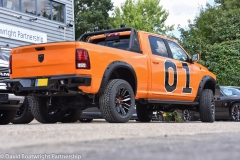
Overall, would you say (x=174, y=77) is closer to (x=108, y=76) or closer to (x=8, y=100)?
(x=108, y=76)

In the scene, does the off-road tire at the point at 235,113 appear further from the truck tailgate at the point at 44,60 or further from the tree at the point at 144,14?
the tree at the point at 144,14

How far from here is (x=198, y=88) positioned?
31.2 ft

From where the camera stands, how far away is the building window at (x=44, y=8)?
751 inches

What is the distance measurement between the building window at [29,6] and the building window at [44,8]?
0.30 m

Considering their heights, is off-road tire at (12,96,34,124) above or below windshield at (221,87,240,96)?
below

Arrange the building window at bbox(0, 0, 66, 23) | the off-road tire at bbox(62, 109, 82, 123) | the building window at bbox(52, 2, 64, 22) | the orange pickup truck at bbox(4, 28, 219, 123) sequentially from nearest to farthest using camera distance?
1. the orange pickup truck at bbox(4, 28, 219, 123)
2. the off-road tire at bbox(62, 109, 82, 123)
3. the building window at bbox(0, 0, 66, 23)
4. the building window at bbox(52, 2, 64, 22)

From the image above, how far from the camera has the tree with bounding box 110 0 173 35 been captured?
34.5 m

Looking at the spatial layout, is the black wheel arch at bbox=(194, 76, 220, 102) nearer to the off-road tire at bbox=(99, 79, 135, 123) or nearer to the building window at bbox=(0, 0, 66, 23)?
the off-road tire at bbox=(99, 79, 135, 123)

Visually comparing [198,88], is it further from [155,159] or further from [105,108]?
[155,159]

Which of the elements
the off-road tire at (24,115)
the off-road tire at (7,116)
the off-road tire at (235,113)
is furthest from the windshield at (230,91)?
the off-road tire at (7,116)

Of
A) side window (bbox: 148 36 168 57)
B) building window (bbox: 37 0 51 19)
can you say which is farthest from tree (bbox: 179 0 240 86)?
side window (bbox: 148 36 168 57)

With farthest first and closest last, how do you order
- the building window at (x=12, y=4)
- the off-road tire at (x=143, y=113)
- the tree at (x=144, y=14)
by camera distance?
the tree at (x=144, y=14) → the building window at (x=12, y=4) → the off-road tire at (x=143, y=113)

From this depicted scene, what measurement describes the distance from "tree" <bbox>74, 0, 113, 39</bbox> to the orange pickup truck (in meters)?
27.8

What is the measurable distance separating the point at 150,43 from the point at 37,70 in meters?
2.36
